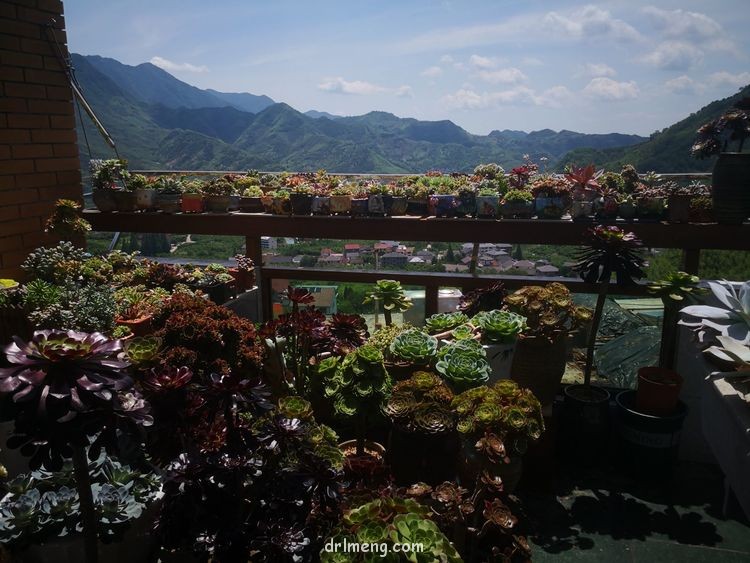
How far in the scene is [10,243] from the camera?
320cm

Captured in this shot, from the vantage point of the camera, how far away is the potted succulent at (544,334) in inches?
93.7

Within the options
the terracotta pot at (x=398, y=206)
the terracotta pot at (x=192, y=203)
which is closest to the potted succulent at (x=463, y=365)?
the terracotta pot at (x=398, y=206)

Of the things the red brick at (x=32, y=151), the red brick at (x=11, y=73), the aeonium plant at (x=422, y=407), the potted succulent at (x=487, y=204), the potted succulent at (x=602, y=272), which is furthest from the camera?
the potted succulent at (x=487, y=204)

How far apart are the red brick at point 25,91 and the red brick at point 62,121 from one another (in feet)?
0.49

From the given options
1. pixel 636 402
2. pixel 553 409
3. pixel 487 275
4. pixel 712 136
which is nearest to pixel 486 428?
pixel 553 409

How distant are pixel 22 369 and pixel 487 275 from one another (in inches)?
101

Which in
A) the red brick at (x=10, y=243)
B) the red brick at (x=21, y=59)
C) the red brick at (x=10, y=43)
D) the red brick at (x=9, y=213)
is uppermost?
the red brick at (x=10, y=43)

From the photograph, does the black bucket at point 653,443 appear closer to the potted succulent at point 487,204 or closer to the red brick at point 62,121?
the potted succulent at point 487,204

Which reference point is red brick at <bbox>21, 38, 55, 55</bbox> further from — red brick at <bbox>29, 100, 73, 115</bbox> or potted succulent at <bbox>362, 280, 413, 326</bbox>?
potted succulent at <bbox>362, 280, 413, 326</bbox>

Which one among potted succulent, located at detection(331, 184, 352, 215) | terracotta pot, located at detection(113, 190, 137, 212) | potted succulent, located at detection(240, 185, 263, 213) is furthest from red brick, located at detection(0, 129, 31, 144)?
potted succulent, located at detection(331, 184, 352, 215)

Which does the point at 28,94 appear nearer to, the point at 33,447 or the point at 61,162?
the point at 61,162

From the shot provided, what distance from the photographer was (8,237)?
318 centimetres

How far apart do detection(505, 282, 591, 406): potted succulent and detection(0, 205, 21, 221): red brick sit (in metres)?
3.09

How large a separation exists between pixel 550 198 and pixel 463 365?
1.93 meters
